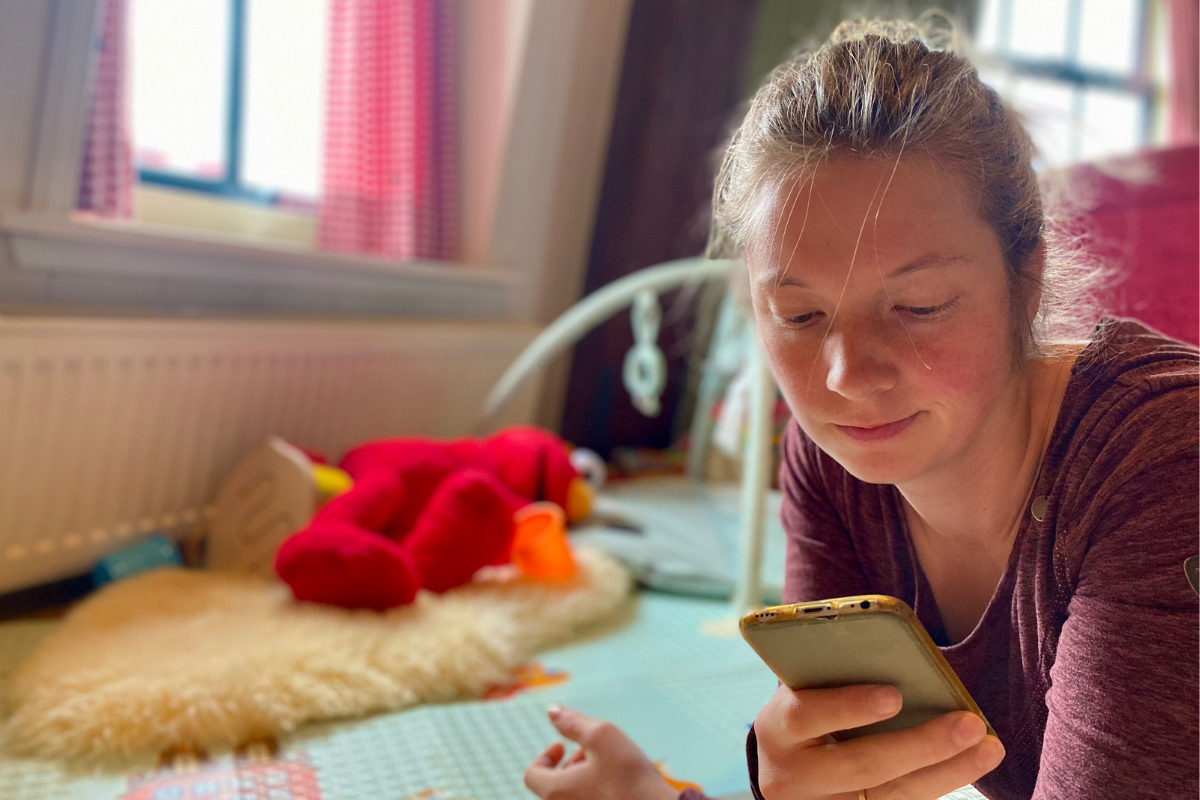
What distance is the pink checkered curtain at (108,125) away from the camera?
4.81 ft

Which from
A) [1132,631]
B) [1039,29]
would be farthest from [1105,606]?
[1039,29]

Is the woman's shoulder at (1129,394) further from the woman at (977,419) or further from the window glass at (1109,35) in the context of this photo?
the window glass at (1109,35)

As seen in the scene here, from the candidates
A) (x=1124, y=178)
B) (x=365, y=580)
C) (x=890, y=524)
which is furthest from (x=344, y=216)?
(x=890, y=524)

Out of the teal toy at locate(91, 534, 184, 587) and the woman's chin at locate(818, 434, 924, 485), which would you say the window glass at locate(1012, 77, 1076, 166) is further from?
the teal toy at locate(91, 534, 184, 587)

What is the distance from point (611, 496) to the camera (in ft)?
6.28

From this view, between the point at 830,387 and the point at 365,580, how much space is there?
83cm

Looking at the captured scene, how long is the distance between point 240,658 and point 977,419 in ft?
2.75

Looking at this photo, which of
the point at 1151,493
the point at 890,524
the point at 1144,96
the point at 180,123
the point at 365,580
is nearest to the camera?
the point at 1151,493

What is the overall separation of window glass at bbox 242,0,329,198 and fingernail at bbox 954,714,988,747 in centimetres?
186

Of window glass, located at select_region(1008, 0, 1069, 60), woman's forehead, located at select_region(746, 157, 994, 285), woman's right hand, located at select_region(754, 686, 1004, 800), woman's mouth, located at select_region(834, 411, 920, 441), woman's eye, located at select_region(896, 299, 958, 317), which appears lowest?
woman's right hand, located at select_region(754, 686, 1004, 800)

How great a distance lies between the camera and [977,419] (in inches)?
19.4

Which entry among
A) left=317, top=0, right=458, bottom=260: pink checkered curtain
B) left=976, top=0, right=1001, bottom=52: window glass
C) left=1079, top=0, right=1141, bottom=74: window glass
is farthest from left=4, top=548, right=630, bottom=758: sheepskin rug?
left=1079, top=0, right=1141, bottom=74: window glass

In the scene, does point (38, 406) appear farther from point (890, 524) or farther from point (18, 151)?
point (890, 524)

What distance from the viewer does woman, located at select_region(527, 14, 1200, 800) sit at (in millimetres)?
442
